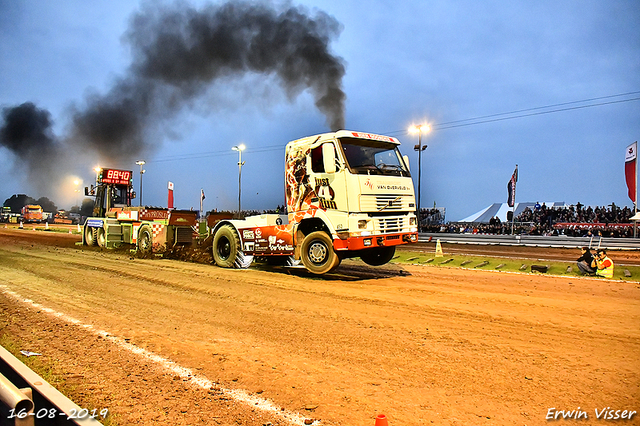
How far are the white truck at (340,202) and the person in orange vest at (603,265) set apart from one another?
Answer: 5.29m

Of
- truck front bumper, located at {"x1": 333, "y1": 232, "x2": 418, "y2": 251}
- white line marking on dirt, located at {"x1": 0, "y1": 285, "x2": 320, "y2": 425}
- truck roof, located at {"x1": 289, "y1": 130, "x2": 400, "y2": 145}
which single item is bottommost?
white line marking on dirt, located at {"x1": 0, "y1": 285, "x2": 320, "y2": 425}

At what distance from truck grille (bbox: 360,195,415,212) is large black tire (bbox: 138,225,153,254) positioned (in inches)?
389

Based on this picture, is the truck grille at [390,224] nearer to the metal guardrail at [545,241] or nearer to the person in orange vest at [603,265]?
the person in orange vest at [603,265]

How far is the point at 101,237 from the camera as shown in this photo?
63.2 feet

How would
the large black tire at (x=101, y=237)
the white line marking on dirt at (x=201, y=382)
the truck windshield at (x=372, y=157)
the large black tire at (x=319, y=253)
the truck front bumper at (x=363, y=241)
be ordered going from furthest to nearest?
the large black tire at (x=101, y=237) < the large black tire at (x=319, y=253) < the truck windshield at (x=372, y=157) < the truck front bumper at (x=363, y=241) < the white line marking on dirt at (x=201, y=382)

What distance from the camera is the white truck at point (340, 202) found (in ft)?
29.8

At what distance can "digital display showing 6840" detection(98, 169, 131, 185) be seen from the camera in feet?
65.0

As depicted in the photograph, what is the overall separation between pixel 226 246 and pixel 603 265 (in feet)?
34.8

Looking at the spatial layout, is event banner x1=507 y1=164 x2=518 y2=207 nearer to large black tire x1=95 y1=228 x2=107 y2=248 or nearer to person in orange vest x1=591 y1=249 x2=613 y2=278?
person in orange vest x1=591 y1=249 x2=613 y2=278

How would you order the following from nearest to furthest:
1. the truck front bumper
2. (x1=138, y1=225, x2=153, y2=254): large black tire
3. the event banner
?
the truck front bumper
(x1=138, y1=225, x2=153, y2=254): large black tire
the event banner

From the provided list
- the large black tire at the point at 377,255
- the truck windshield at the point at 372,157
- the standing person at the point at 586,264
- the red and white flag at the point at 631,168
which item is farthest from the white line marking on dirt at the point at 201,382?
the red and white flag at the point at 631,168

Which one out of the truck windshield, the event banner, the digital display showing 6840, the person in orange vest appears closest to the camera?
the truck windshield

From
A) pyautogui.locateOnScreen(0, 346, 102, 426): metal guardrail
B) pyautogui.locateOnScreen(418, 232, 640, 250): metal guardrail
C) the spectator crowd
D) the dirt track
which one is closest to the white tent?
the spectator crowd

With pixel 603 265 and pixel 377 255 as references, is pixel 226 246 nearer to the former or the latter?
pixel 377 255
